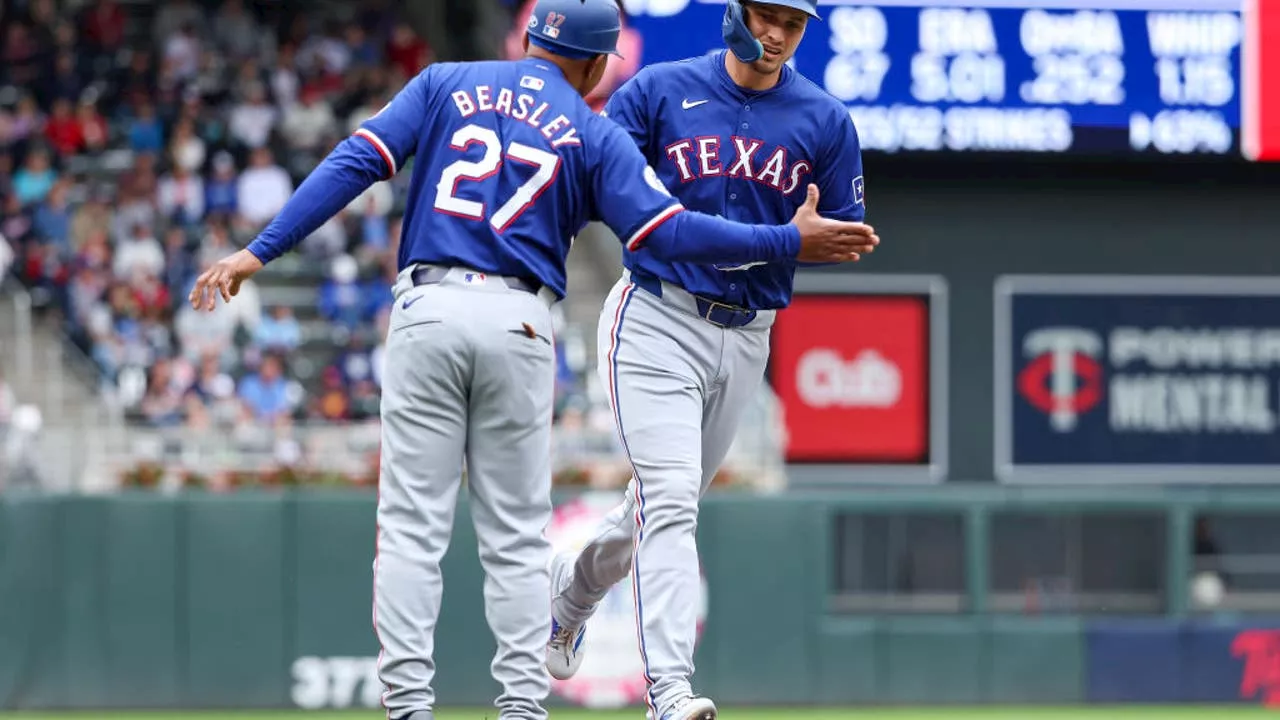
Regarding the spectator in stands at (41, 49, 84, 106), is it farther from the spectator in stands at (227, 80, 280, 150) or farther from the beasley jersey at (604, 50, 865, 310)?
the beasley jersey at (604, 50, 865, 310)

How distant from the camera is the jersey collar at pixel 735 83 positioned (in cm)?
560

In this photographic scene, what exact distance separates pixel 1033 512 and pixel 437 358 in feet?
25.2

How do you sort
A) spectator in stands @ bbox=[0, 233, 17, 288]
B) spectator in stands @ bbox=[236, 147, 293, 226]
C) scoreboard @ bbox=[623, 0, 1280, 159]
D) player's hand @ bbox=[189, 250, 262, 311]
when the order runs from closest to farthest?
1. player's hand @ bbox=[189, 250, 262, 311]
2. spectator in stands @ bbox=[0, 233, 17, 288]
3. scoreboard @ bbox=[623, 0, 1280, 159]
4. spectator in stands @ bbox=[236, 147, 293, 226]

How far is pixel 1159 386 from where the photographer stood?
1548 cm

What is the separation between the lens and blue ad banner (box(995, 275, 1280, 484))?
15344 millimetres

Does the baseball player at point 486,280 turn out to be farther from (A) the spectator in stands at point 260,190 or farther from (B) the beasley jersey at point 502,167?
(A) the spectator in stands at point 260,190

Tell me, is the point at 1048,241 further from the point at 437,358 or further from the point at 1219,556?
the point at 437,358

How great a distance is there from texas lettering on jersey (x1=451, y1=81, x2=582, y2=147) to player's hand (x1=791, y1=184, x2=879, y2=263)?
58cm

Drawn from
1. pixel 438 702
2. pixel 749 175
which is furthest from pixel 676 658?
pixel 438 702

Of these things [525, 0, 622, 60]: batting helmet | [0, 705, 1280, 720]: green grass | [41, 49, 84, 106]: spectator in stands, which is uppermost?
[41, 49, 84, 106]: spectator in stands

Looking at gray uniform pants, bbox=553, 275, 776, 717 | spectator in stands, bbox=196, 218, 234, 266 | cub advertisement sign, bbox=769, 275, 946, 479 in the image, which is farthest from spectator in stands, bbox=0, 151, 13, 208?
gray uniform pants, bbox=553, 275, 776, 717

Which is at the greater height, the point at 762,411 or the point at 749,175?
the point at 749,175

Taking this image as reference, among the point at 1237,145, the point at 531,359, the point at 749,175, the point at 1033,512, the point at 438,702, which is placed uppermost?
the point at 1237,145

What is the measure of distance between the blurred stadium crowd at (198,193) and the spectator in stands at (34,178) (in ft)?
0.05
